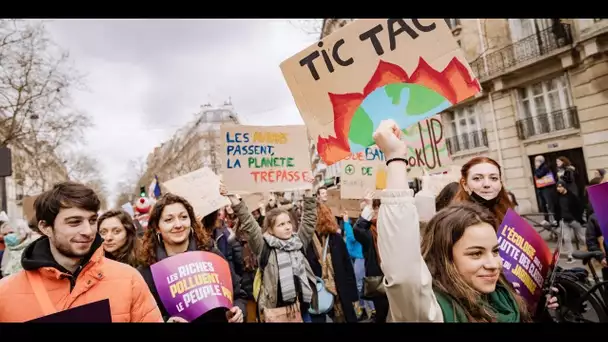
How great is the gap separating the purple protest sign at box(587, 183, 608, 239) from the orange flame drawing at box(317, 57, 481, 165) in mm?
765

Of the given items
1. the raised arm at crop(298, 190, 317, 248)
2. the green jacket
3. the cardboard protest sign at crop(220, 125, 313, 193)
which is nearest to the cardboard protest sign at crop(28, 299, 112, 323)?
the green jacket

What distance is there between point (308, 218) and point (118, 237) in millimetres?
1519

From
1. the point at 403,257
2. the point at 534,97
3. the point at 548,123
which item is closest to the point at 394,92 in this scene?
the point at 403,257

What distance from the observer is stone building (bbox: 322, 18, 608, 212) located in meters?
10.4

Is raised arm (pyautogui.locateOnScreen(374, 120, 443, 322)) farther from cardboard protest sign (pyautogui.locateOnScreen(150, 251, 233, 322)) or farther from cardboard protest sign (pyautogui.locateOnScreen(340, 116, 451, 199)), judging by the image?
cardboard protest sign (pyautogui.locateOnScreen(340, 116, 451, 199))

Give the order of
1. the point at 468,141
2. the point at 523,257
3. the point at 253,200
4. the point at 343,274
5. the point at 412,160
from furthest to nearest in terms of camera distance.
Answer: the point at 468,141 → the point at 253,200 → the point at 412,160 → the point at 343,274 → the point at 523,257

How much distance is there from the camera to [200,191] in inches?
162

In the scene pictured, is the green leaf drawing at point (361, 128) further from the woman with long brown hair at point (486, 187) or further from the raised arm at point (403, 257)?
the raised arm at point (403, 257)

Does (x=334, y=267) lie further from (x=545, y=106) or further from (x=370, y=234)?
(x=545, y=106)

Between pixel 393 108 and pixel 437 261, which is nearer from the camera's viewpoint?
pixel 437 261

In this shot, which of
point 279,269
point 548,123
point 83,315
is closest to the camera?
point 83,315

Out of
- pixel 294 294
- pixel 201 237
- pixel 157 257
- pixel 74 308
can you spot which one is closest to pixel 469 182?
pixel 294 294

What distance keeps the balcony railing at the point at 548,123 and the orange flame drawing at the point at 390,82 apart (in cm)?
1145

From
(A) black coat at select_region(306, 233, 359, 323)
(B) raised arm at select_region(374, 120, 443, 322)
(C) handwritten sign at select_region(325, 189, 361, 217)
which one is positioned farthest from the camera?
(C) handwritten sign at select_region(325, 189, 361, 217)
